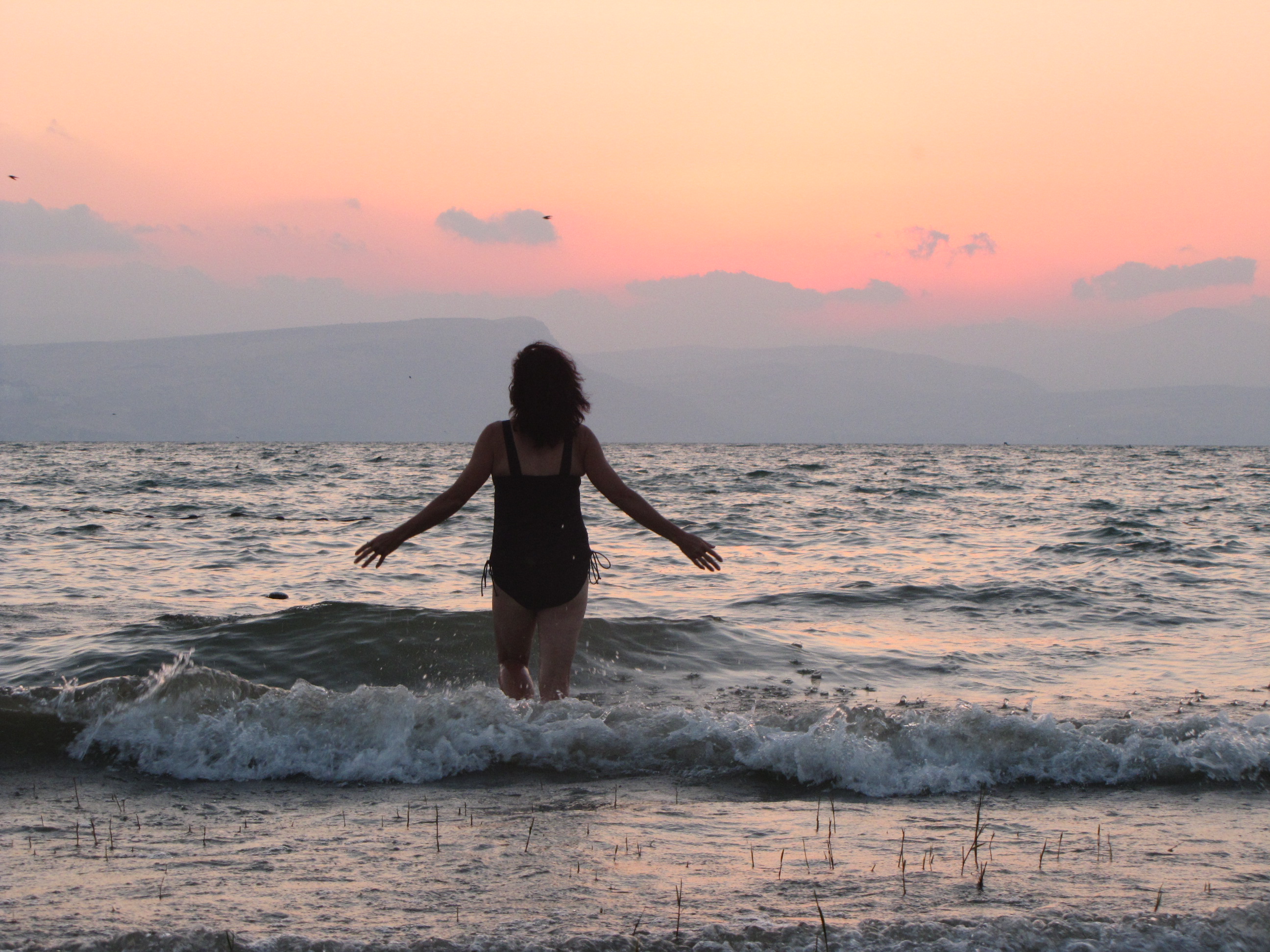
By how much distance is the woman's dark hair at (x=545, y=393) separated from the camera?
524cm

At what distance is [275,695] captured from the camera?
6738mm

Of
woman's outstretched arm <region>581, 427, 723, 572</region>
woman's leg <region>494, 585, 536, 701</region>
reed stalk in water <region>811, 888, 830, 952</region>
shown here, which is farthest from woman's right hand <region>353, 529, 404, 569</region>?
reed stalk in water <region>811, 888, 830, 952</region>

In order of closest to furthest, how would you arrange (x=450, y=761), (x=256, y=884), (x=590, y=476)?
(x=256, y=884), (x=590, y=476), (x=450, y=761)

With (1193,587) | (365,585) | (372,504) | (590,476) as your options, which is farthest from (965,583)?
(372,504)

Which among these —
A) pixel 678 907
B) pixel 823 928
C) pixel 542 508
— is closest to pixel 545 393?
pixel 542 508

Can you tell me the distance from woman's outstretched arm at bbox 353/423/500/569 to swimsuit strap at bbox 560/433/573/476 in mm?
370

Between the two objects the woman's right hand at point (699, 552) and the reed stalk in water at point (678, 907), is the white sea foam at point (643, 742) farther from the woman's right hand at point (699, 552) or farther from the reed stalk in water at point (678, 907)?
the reed stalk in water at point (678, 907)

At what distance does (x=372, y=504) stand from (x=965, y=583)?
1739 cm

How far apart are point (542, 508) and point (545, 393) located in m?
0.68

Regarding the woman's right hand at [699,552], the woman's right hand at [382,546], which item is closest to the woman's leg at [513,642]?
the woman's right hand at [382,546]

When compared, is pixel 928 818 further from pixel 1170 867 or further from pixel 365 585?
pixel 365 585

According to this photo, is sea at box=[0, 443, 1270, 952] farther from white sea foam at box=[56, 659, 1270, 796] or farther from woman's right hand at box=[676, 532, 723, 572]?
woman's right hand at box=[676, 532, 723, 572]

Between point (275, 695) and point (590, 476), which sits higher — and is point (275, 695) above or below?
below

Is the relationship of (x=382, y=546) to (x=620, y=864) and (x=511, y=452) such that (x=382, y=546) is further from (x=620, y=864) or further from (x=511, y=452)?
(x=620, y=864)
